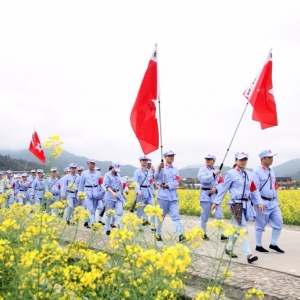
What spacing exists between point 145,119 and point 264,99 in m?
2.33

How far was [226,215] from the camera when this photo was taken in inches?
566

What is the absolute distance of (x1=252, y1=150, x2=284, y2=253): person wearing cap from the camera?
24.1ft

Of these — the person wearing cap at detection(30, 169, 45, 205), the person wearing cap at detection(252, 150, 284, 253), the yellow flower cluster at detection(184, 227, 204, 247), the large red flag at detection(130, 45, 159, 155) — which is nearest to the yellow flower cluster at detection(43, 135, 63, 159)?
the yellow flower cluster at detection(184, 227, 204, 247)

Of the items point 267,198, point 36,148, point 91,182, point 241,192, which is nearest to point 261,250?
point 267,198

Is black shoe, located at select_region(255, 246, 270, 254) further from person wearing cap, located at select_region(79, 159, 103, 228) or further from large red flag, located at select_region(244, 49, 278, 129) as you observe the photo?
person wearing cap, located at select_region(79, 159, 103, 228)

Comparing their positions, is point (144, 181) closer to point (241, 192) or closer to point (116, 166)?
point (116, 166)

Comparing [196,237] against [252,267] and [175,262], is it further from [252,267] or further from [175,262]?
[252,267]

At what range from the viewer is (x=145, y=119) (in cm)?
637

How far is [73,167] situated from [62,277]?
1000 cm

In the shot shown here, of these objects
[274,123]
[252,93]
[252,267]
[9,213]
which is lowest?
[252,267]

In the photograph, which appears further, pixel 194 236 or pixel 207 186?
pixel 207 186

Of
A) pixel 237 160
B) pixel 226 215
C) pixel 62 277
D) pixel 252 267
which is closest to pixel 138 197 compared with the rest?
pixel 237 160

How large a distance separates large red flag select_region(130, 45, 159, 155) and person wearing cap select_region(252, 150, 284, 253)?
203 centimetres

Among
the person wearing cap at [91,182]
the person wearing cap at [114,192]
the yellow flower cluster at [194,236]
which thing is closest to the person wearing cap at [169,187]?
the person wearing cap at [114,192]
